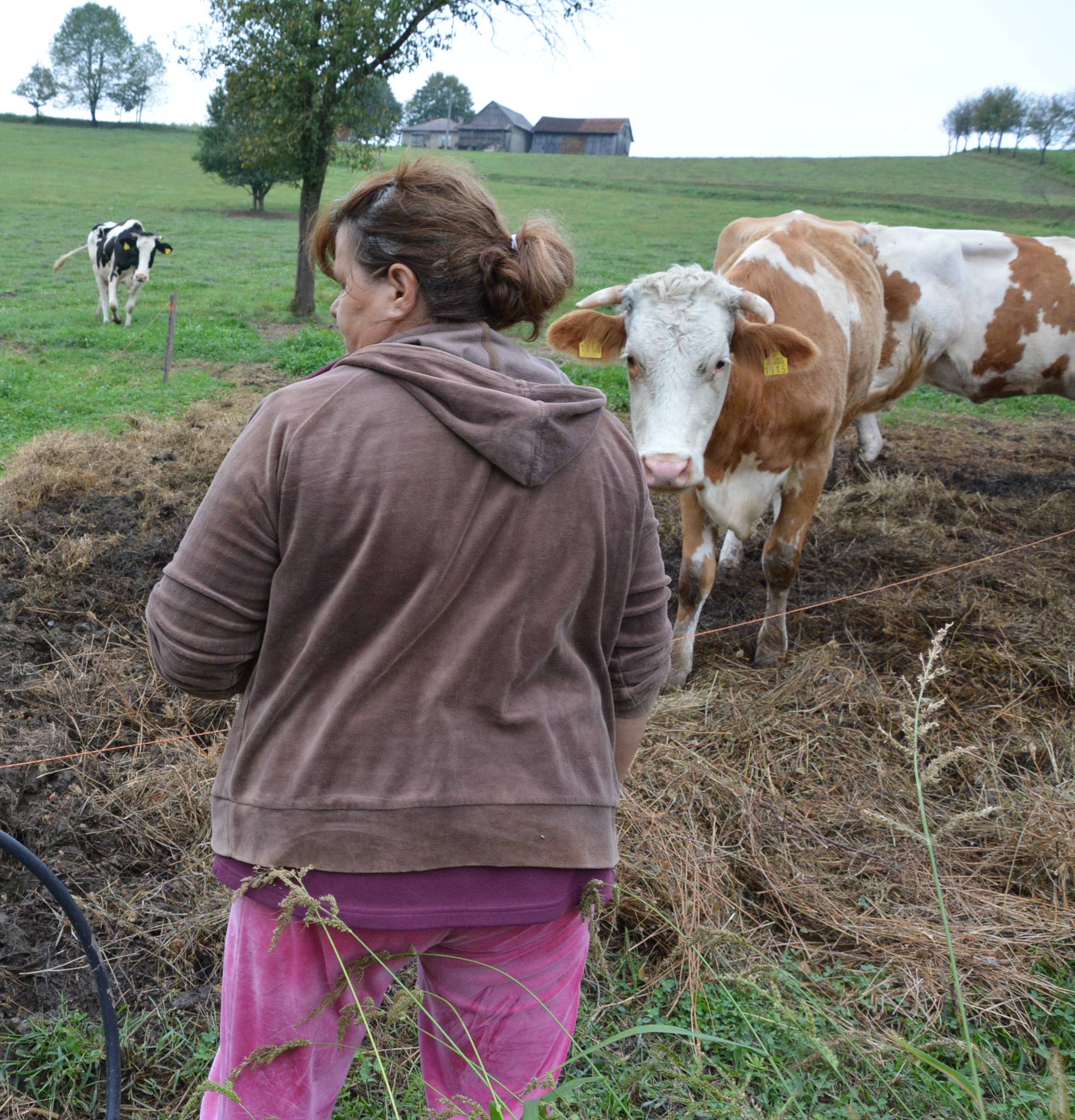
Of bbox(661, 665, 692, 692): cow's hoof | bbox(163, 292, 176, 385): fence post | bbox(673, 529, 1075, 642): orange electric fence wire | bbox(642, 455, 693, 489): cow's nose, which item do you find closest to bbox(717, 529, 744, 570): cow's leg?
bbox(673, 529, 1075, 642): orange electric fence wire

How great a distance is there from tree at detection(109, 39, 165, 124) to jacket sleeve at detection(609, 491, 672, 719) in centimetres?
7701

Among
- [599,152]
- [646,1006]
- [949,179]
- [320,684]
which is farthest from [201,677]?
[599,152]

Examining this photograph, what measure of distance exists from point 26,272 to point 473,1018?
18.6 meters

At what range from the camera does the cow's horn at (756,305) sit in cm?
366

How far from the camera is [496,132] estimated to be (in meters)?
70.1

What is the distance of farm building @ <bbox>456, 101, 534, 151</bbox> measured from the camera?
229 feet

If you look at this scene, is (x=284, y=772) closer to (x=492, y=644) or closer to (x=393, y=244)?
(x=492, y=644)

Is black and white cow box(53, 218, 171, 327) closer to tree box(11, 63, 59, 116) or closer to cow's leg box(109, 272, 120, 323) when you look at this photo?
cow's leg box(109, 272, 120, 323)

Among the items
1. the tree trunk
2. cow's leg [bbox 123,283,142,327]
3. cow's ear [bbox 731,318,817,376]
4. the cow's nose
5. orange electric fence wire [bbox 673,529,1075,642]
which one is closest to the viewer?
the cow's nose

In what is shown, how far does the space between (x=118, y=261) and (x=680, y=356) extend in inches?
470

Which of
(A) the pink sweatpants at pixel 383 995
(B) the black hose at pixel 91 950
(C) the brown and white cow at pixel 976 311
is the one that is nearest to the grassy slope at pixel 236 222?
(A) the pink sweatpants at pixel 383 995

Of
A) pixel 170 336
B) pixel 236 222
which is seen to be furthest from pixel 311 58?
pixel 236 222

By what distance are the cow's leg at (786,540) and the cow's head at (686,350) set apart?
0.74 metres

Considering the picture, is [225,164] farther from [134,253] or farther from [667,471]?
[667,471]
